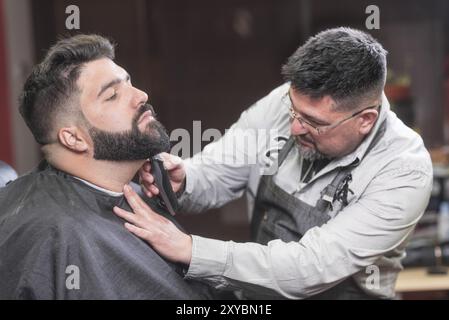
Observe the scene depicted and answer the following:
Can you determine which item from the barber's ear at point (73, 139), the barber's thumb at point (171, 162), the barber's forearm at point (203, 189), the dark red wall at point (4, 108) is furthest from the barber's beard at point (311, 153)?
the dark red wall at point (4, 108)

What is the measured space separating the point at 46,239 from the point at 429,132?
2.95 meters

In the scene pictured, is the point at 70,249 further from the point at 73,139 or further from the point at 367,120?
the point at 367,120

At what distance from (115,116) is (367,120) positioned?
730mm

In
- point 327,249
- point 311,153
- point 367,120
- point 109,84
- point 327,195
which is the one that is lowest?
point 327,249

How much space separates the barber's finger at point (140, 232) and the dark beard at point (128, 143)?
0.61 feet

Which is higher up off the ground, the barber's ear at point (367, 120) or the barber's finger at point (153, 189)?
the barber's ear at point (367, 120)

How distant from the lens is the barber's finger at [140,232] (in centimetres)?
149

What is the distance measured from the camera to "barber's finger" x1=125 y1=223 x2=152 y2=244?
1.49 metres

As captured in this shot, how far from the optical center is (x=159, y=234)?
1492 millimetres

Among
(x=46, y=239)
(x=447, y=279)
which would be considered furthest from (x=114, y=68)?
(x=447, y=279)

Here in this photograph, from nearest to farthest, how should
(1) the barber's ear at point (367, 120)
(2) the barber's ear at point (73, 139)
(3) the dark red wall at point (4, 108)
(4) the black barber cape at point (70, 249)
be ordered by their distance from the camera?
(4) the black barber cape at point (70, 249) → (2) the barber's ear at point (73, 139) → (1) the barber's ear at point (367, 120) → (3) the dark red wall at point (4, 108)

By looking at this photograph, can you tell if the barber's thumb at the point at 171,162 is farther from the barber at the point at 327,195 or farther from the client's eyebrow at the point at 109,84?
the client's eyebrow at the point at 109,84

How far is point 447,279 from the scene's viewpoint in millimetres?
2258

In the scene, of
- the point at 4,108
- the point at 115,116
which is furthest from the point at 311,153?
the point at 4,108
